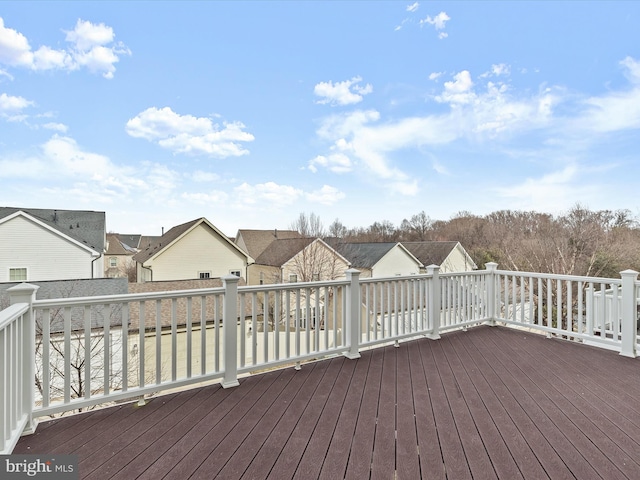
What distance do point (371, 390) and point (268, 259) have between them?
16.4 m

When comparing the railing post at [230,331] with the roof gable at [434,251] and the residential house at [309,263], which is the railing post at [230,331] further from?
the roof gable at [434,251]

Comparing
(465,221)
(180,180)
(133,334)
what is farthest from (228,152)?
(465,221)

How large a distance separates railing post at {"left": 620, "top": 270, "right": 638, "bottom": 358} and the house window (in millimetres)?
16986

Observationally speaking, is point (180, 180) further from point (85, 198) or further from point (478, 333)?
point (478, 333)

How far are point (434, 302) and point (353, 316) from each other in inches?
54.8

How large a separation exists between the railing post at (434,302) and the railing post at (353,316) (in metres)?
1.28

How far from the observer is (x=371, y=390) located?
2705 millimetres

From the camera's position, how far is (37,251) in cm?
1229

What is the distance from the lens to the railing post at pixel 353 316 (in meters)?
3.53

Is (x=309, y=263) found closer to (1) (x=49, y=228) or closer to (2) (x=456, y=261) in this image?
(2) (x=456, y=261)

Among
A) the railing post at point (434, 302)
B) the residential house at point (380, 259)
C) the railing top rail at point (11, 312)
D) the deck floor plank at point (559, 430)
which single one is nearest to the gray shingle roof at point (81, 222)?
the residential house at point (380, 259)

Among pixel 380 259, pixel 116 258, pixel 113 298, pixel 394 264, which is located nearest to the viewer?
pixel 113 298

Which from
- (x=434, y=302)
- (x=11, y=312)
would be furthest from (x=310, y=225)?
(x=11, y=312)

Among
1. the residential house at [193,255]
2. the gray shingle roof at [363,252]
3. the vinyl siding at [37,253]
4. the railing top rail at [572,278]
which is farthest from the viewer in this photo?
the gray shingle roof at [363,252]
